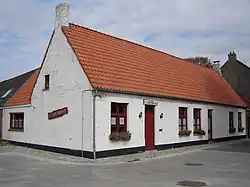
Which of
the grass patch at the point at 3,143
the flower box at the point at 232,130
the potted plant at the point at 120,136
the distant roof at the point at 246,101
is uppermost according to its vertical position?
the distant roof at the point at 246,101

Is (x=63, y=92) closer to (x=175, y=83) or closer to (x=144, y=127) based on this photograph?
(x=144, y=127)

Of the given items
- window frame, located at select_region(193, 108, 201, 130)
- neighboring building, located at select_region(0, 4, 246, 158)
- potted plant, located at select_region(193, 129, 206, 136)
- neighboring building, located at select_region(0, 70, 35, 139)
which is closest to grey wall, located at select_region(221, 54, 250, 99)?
neighboring building, located at select_region(0, 4, 246, 158)

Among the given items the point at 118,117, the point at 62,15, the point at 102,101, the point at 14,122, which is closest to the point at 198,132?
the point at 118,117

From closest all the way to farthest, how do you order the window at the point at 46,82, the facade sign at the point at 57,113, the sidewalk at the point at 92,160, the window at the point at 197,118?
1. the sidewalk at the point at 92,160
2. the facade sign at the point at 57,113
3. the window at the point at 46,82
4. the window at the point at 197,118

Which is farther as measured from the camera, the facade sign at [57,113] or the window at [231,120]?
the window at [231,120]

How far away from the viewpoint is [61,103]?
65.4 ft

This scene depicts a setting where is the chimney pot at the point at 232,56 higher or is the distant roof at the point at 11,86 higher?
the chimney pot at the point at 232,56

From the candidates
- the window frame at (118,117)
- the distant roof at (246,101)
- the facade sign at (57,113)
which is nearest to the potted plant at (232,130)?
the distant roof at (246,101)

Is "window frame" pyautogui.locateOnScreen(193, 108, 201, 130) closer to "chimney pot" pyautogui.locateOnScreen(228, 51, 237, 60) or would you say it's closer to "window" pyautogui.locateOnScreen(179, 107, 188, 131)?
"window" pyautogui.locateOnScreen(179, 107, 188, 131)

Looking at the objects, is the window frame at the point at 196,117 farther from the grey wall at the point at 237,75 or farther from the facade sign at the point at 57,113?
the grey wall at the point at 237,75

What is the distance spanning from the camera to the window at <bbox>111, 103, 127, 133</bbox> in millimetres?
18781

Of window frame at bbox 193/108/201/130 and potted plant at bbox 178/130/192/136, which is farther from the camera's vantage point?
window frame at bbox 193/108/201/130

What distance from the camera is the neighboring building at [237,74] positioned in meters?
43.0

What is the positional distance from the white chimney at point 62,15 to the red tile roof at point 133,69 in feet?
1.33
